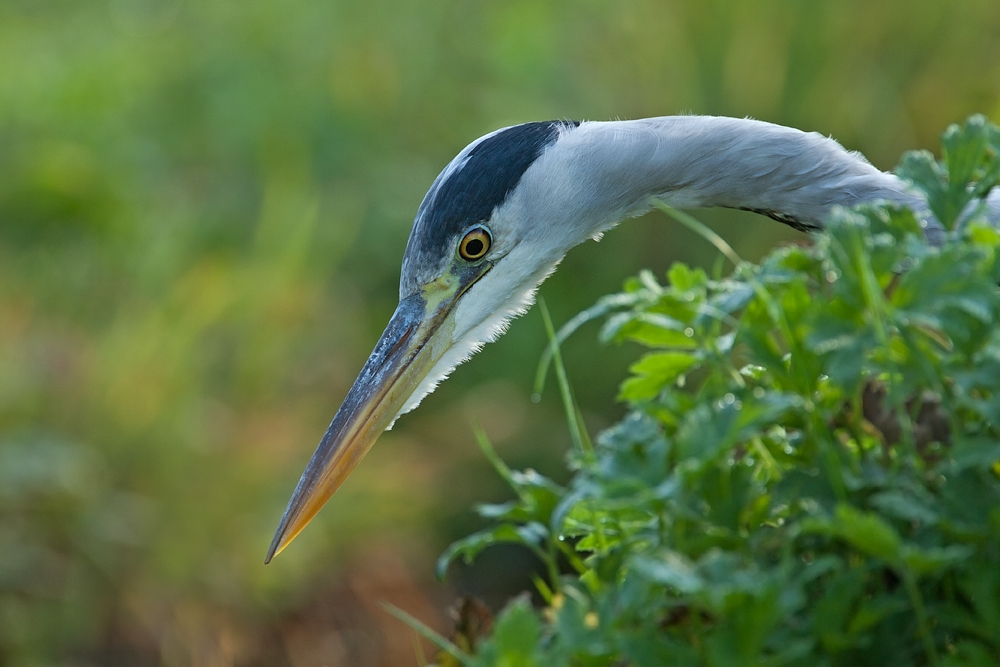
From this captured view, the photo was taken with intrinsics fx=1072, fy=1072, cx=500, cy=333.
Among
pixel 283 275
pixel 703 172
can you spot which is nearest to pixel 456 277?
pixel 703 172

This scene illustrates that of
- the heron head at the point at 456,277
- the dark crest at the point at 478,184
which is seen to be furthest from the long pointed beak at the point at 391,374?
the dark crest at the point at 478,184

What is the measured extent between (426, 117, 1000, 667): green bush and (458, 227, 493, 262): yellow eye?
1.22 metres

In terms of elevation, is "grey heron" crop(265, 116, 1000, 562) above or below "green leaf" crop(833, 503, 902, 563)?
below

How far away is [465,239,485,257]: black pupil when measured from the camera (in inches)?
91.7

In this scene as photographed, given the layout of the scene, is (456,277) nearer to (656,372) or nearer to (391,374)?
(391,374)

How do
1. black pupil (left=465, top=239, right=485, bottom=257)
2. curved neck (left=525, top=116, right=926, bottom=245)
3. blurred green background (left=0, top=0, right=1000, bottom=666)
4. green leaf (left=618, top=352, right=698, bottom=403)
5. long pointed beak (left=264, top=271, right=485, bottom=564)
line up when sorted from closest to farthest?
green leaf (left=618, top=352, right=698, bottom=403)
curved neck (left=525, top=116, right=926, bottom=245)
long pointed beak (left=264, top=271, right=485, bottom=564)
black pupil (left=465, top=239, right=485, bottom=257)
blurred green background (left=0, top=0, right=1000, bottom=666)

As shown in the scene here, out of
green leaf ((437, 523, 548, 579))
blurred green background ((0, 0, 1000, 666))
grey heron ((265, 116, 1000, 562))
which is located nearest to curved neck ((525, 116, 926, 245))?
grey heron ((265, 116, 1000, 562))

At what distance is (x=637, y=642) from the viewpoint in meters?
0.92

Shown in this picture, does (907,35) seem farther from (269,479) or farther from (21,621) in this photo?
(21,621)

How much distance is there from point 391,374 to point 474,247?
333mm

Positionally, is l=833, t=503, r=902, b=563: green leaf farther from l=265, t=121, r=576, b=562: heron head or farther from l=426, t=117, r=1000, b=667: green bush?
l=265, t=121, r=576, b=562: heron head

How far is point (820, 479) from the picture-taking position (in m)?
1.01

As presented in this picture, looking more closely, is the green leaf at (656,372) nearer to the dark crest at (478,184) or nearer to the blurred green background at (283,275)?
the dark crest at (478,184)

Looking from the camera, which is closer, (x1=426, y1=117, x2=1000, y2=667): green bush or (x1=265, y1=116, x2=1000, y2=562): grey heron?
(x1=426, y1=117, x2=1000, y2=667): green bush
